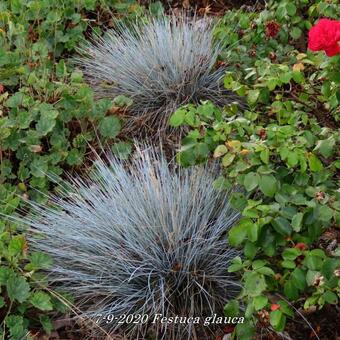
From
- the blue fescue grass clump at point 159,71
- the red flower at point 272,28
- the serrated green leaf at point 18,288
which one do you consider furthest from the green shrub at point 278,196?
the blue fescue grass clump at point 159,71

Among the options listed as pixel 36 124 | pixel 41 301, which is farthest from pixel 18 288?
pixel 36 124

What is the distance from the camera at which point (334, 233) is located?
2855mm

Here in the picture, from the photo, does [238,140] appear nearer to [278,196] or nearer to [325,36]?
[278,196]

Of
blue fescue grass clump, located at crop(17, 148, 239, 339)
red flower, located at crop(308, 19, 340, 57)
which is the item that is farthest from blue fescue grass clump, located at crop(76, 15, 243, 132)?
red flower, located at crop(308, 19, 340, 57)

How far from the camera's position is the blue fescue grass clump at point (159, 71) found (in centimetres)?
409

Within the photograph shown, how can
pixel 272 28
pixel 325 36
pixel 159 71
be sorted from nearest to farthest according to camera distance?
pixel 325 36
pixel 272 28
pixel 159 71

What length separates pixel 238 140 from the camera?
2650 mm

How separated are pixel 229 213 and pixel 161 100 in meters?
1.38

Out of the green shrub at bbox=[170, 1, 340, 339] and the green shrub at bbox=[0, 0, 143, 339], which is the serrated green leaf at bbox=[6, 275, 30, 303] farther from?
the green shrub at bbox=[170, 1, 340, 339]

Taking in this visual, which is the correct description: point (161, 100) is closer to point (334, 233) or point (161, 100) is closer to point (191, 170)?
point (191, 170)

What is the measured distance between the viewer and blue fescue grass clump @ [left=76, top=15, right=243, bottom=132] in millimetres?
4086

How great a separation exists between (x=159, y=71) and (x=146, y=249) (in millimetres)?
1629

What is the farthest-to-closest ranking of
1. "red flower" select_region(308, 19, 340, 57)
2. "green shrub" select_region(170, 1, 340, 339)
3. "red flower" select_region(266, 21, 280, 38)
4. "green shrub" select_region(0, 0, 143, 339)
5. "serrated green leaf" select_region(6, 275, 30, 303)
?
"red flower" select_region(266, 21, 280, 38)
"green shrub" select_region(0, 0, 143, 339)
"serrated green leaf" select_region(6, 275, 30, 303)
"green shrub" select_region(170, 1, 340, 339)
"red flower" select_region(308, 19, 340, 57)

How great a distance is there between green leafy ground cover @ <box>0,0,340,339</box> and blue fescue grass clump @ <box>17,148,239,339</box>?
4.8 inches
